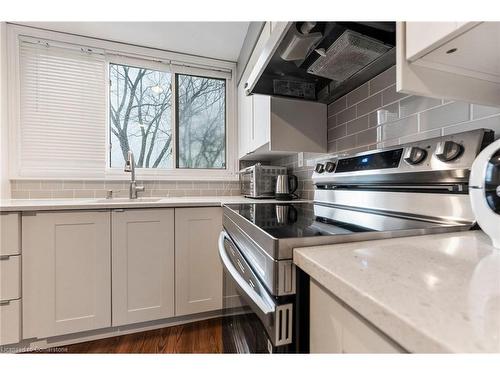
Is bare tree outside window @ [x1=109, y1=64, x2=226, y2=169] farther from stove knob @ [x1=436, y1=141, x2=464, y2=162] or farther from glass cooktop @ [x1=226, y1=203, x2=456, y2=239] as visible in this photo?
stove knob @ [x1=436, y1=141, x2=464, y2=162]

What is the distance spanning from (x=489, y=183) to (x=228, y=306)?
0.89m

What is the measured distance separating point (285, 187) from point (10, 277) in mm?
1665

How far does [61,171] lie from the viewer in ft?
6.14

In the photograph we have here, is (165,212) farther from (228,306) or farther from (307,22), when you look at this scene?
(307,22)

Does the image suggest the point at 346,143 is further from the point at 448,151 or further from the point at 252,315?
the point at 252,315

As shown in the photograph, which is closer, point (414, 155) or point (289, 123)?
point (414, 155)

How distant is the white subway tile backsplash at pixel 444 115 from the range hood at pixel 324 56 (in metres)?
0.29

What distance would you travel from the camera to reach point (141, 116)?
84.6 inches

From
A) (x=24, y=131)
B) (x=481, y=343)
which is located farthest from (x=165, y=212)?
(x=481, y=343)

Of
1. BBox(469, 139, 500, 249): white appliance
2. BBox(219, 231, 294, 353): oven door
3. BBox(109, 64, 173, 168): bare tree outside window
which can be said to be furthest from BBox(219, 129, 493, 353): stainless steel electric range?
BBox(109, 64, 173, 168): bare tree outside window

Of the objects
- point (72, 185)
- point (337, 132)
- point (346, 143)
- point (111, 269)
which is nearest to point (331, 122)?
point (337, 132)

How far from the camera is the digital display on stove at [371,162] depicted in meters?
0.86

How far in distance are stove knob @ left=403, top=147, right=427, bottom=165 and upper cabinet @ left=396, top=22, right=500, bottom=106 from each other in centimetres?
19

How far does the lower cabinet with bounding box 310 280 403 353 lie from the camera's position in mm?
307
